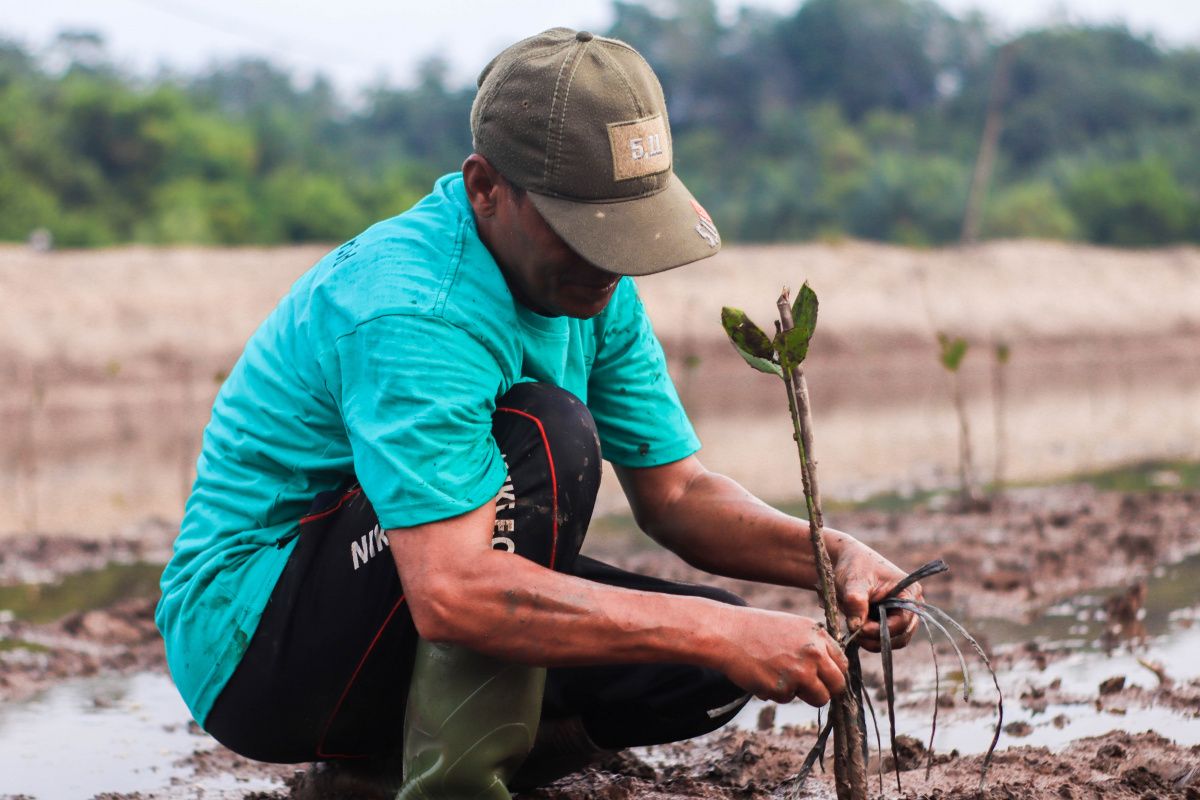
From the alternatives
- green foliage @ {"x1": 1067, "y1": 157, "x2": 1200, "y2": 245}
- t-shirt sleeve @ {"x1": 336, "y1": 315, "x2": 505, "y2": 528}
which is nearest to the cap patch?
t-shirt sleeve @ {"x1": 336, "y1": 315, "x2": 505, "y2": 528}

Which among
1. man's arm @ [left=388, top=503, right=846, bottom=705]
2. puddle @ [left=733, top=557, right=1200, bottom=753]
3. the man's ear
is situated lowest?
puddle @ [left=733, top=557, right=1200, bottom=753]

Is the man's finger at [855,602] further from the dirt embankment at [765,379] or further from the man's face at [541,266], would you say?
the dirt embankment at [765,379]

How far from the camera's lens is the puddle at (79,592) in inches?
175

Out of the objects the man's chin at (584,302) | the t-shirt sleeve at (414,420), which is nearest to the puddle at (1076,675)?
the man's chin at (584,302)

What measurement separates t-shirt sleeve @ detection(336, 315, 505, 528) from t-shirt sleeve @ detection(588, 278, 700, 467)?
0.50 m

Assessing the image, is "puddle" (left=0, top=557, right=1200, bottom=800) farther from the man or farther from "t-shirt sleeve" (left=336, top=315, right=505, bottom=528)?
"t-shirt sleeve" (left=336, top=315, right=505, bottom=528)

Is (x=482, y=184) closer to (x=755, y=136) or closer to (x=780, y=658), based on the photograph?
(x=780, y=658)

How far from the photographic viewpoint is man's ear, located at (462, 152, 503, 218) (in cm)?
200

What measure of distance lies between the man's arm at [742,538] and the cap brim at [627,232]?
0.58 meters

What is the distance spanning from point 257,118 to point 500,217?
95.0 feet

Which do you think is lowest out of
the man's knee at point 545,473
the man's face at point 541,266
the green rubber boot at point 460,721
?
the green rubber boot at point 460,721

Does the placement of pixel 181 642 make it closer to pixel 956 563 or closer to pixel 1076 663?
pixel 1076 663

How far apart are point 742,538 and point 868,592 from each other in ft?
0.98

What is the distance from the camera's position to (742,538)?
7.84 ft
